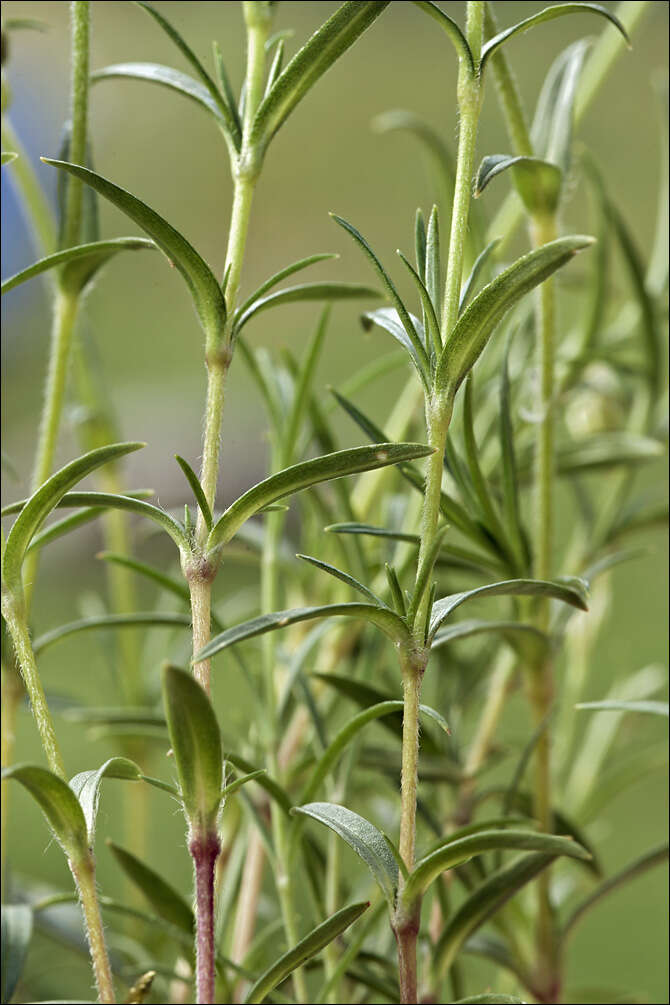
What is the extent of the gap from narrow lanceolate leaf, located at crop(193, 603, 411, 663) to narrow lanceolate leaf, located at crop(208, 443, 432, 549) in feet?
0.08

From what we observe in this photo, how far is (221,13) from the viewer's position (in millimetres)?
1711

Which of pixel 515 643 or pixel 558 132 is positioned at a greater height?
pixel 558 132

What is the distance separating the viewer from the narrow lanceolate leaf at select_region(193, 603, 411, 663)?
0.21 metres

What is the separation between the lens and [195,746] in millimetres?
221

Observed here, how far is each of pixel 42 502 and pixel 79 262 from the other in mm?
118

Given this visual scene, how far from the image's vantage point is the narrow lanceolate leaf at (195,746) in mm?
207

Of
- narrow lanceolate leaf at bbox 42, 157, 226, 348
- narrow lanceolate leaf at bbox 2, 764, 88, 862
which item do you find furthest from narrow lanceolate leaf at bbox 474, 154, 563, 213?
narrow lanceolate leaf at bbox 2, 764, 88, 862

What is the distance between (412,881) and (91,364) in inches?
14.0

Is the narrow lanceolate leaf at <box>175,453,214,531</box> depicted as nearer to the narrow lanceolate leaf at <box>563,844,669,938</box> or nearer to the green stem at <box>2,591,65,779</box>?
the green stem at <box>2,591,65,779</box>

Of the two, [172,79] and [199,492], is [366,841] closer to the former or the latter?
[199,492]

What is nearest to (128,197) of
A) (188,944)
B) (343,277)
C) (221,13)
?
(188,944)

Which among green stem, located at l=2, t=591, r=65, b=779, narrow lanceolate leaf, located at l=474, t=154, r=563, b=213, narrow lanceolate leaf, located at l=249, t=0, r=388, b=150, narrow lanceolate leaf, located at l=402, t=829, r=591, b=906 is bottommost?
narrow lanceolate leaf, located at l=402, t=829, r=591, b=906

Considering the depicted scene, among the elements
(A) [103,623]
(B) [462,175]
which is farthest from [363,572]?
(B) [462,175]

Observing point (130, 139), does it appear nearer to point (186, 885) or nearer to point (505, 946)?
point (186, 885)
